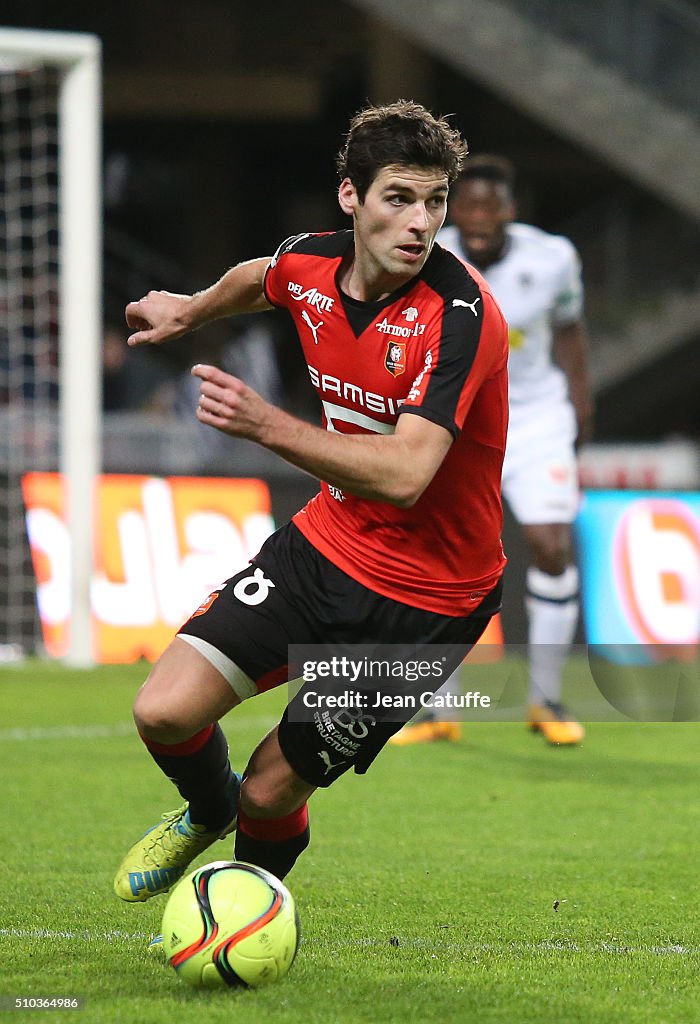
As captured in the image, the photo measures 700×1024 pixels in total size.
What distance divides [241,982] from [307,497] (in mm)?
8015

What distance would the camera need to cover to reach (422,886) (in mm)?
4816

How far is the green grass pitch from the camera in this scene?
11.7 ft

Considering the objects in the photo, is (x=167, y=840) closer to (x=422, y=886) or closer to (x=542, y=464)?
(x=422, y=886)

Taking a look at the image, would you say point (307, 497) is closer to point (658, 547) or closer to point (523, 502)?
point (658, 547)

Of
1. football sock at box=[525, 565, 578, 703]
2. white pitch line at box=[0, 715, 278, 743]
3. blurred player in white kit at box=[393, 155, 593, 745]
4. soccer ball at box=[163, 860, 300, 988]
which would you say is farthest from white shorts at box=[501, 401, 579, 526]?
soccer ball at box=[163, 860, 300, 988]

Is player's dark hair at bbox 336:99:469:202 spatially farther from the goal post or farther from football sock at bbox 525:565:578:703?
the goal post

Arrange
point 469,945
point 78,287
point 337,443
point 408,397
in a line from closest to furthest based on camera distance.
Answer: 1. point 337,443
2. point 408,397
3. point 469,945
4. point 78,287

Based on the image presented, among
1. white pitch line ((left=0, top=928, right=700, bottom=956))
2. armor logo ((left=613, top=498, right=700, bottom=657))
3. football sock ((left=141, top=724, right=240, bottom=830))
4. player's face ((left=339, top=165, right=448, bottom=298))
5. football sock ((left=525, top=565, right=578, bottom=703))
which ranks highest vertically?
player's face ((left=339, top=165, right=448, bottom=298))

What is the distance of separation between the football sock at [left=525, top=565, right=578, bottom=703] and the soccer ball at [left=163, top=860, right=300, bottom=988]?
4.28 metres

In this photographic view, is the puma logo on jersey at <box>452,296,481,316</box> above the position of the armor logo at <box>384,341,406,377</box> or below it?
above

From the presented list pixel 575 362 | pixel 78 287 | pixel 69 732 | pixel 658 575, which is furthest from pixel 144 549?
pixel 575 362

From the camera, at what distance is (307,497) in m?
11.6

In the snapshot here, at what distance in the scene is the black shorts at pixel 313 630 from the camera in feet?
13.1

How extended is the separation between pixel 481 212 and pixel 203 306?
3.31 meters
